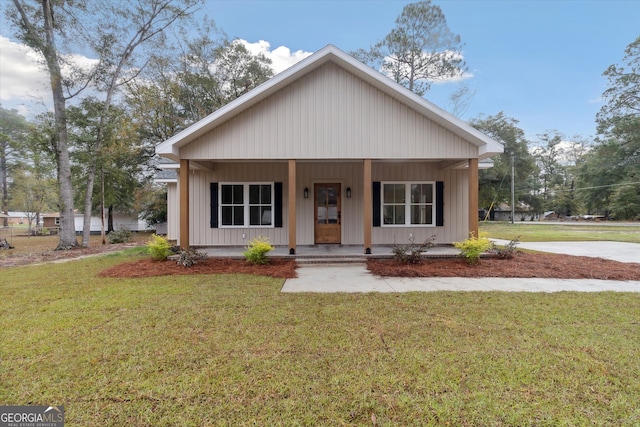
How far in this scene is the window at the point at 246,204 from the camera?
927 centimetres

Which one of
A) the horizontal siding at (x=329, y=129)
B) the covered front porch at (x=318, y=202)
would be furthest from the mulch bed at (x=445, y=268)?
the horizontal siding at (x=329, y=129)

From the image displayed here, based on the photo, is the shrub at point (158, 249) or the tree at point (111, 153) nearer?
the shrub at point (158, 249)

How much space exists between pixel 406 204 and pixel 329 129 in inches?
147

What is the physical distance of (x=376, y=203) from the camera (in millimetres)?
9273

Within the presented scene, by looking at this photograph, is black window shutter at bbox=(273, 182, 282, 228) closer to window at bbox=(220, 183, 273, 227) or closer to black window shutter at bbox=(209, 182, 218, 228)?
window at bbox=(220, 183, 273, 227)

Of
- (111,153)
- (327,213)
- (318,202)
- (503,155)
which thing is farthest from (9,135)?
(503,155)

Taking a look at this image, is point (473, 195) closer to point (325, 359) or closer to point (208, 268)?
point (325, 359)

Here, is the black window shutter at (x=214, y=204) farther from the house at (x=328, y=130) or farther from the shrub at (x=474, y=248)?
the shrub at (x=474, y=248)

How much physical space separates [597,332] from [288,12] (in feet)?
52.4

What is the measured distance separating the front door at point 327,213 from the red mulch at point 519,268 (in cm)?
236

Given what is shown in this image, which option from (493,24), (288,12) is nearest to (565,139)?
(493,24)

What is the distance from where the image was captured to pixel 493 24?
47.3 feet

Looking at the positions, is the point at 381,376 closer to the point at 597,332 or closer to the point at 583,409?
the point at 583,409

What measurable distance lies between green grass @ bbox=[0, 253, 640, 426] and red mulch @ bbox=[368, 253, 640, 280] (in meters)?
1.58
